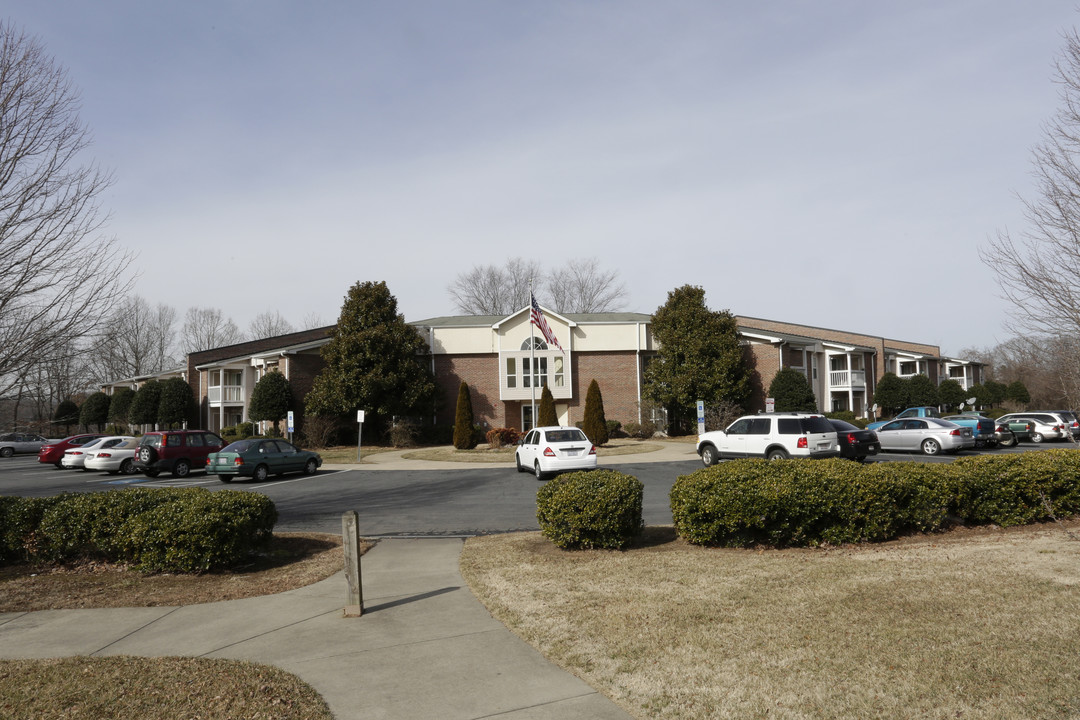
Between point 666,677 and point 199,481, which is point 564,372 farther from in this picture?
point 666,677

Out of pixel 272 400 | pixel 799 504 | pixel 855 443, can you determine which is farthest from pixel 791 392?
pixel 799 504

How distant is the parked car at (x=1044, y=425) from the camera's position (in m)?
31.4

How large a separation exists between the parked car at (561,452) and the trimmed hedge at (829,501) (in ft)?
34.2

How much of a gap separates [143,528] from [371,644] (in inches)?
179

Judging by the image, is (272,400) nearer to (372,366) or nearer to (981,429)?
(372,366)

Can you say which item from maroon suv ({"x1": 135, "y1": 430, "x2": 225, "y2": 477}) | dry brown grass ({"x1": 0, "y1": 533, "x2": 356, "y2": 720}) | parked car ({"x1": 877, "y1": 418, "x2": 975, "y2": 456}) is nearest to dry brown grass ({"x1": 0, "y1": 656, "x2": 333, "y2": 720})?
dry brown grass ({"x1": 0, "y1": 533, "x2": 356, "y2": 720})

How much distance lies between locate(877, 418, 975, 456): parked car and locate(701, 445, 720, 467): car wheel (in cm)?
917

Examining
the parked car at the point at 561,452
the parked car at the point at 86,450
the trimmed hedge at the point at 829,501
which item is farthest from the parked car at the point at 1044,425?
the parked car at the point at 86,450

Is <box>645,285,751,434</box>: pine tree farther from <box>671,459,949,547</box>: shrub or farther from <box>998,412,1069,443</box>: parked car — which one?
<box>671,459,949,547</box>: shrub

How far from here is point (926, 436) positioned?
26.5m

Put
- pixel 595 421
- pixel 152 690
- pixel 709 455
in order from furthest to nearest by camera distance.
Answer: pixel 595 421 → pixel 709 455 → pixel 152 690

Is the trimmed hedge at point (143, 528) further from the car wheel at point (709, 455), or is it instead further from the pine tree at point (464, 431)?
the pine tree at point (464, 431)

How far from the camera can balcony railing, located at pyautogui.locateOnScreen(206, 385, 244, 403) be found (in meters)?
43.0

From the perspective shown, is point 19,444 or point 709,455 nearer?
point 709,455
